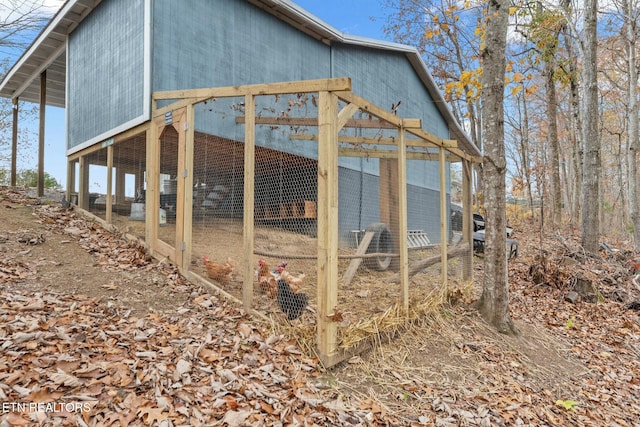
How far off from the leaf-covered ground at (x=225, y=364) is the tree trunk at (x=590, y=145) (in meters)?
3.06

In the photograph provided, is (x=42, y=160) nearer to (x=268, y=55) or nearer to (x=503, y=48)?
(x=268, y=55)

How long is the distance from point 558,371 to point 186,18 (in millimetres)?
6901

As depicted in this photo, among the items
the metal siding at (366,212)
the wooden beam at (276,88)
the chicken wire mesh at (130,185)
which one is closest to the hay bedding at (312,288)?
the metal siding at (366,212)

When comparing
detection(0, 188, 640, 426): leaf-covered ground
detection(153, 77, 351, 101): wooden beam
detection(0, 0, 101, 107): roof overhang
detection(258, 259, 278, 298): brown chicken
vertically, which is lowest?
detection(0, 188, 640, 426): leaf-covered ground

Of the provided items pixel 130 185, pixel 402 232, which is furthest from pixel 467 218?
pixel 130 185

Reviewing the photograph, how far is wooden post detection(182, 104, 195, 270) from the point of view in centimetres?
424

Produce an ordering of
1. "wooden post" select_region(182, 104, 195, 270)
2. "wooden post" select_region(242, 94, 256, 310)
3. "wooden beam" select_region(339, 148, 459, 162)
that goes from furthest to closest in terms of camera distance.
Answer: "wooden beam" select_region(339, 148, 459, 162)
"wooden post" select_region(182, 104, 195, 270)
"wooden post" select_region(242, 94, 256, 310)

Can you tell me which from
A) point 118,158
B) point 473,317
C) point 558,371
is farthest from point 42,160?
point 558,371

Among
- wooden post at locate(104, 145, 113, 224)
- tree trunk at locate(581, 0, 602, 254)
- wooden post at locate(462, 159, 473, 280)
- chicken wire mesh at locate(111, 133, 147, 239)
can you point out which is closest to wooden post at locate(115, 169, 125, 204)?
chicken wire mesh at locate(111, 133, 147, 239)

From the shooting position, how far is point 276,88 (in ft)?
10.8

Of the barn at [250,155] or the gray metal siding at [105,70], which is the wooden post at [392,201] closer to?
the barn at [250,155]

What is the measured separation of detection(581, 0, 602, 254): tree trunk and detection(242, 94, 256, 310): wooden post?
7223 mm

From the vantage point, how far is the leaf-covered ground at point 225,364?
85.3 inches

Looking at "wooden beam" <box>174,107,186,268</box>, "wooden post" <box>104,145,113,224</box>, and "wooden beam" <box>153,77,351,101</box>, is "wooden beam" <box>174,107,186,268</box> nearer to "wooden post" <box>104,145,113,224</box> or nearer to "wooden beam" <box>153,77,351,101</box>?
"wooden beam" <box>153,77,351,101</box>
